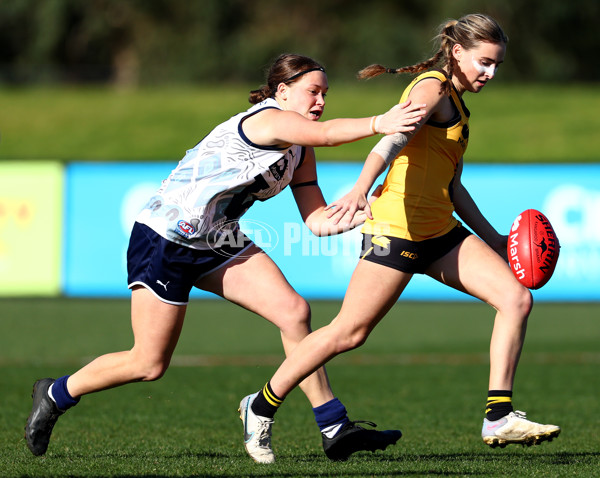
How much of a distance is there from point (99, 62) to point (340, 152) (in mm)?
17533

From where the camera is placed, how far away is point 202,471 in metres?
4.63

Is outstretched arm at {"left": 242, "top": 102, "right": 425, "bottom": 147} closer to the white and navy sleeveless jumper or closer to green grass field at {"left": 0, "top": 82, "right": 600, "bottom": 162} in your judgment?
the white and navy sleeveless jumper

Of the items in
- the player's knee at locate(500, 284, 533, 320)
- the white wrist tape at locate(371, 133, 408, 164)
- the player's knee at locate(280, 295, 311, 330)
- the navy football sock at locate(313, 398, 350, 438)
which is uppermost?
the white wrist tape at locate(371, 133, 408, 164)

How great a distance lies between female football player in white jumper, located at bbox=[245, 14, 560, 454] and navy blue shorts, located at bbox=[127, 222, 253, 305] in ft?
2.02

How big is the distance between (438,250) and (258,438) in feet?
4.19

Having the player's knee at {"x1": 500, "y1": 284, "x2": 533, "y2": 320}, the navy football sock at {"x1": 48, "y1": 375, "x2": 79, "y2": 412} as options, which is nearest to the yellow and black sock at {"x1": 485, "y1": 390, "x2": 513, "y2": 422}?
the player's knee at {"x1": 500, "y1": 284, "x2": 533, "y2": 320}

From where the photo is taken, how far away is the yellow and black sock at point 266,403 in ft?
16.5

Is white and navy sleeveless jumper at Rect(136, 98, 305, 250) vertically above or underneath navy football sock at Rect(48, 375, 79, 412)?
above

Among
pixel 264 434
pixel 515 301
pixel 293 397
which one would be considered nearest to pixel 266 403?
pixel 264 434

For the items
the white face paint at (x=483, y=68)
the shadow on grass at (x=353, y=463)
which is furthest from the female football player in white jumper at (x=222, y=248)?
the white face paint at (x=483, y=68)

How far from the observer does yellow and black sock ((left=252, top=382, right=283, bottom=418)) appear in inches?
198

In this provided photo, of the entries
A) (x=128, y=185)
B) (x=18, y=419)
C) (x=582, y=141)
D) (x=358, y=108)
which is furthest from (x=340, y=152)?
(x=18, y=419)

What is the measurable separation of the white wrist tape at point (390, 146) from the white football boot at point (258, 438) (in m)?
1.49

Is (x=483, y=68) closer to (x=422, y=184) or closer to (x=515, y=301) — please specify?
(x=422, y=184)
